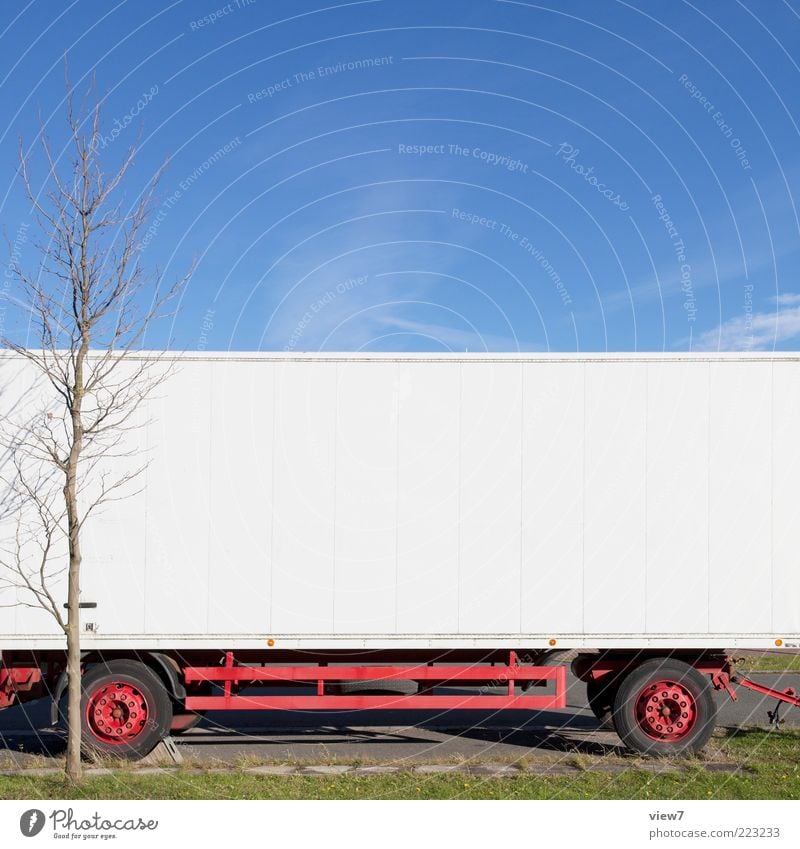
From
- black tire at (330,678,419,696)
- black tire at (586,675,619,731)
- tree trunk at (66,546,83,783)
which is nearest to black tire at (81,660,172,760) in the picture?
tree trunk at (66,546,83,783)


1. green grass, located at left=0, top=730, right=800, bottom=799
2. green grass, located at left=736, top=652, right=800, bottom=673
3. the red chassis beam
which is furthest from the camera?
green grass, located at left=736, top=652, right=800, bottom=673

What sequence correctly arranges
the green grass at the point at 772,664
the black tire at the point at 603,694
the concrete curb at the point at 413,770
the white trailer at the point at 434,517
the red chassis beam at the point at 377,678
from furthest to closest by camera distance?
1. the green grass at the point at 772,664
2. the black tire at the point at 603,694
3. the red chassis beam at the point at 377,678
4. the white trailer at the point at 434,517
5. the concrete curb at the point at 413,770

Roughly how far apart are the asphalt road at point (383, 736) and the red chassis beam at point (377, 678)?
0.60 metres

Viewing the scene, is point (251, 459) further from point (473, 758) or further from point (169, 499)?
point (473, 758)

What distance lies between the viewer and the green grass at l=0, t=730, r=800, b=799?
7.34 metres

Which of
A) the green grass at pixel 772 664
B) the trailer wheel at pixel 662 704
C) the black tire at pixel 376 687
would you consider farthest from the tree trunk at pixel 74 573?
the green grass at pixel 772 664

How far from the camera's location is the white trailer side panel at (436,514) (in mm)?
8586

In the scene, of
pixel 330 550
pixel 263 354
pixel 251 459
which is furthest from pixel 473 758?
pixel 263 354

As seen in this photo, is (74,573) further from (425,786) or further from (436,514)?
(425,786)

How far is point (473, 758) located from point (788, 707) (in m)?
6.44

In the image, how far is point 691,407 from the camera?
877 cm

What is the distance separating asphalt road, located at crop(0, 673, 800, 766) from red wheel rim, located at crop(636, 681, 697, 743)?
0.57 meters

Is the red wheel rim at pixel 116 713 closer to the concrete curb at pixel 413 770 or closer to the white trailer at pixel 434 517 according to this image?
the white trailer at pixel 434 517

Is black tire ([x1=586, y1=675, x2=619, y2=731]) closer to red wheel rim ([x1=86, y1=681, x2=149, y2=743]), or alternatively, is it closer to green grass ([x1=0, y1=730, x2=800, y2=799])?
green grass ([x1=0, y1=730, x2=800, y2=799])
